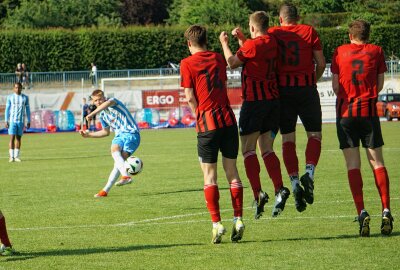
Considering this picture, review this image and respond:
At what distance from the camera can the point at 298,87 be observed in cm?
1137

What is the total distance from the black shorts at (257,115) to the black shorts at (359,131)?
788 mm

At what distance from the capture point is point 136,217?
1280cm

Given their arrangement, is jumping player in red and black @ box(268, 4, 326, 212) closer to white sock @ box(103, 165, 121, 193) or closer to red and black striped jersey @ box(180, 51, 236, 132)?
red and black striped jersey @ box(180, 51, 236, 132)

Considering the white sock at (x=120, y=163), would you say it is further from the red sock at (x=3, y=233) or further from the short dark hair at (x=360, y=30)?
the short dark hair at (x=360, y=30)

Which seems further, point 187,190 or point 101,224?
point 187,190

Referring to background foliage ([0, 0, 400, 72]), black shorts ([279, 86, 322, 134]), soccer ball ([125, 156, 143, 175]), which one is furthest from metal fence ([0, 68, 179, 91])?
black shorts ([279, 86, 322, 134])

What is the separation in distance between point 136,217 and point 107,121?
3.83 metres

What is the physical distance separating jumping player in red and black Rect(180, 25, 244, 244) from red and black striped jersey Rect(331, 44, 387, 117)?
130cm

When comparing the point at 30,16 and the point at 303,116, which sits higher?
the point at 30,16

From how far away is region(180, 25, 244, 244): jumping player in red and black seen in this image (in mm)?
10156

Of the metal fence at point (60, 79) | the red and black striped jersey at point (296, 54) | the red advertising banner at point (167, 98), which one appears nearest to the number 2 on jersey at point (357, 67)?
the red and black striped jersey at point (296, 54)

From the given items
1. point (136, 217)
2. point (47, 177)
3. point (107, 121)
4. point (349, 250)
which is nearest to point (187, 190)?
point (107, 121)

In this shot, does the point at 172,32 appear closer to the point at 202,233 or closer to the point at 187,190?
the point at 187,190

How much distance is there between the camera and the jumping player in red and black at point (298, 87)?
11078 millimetres
